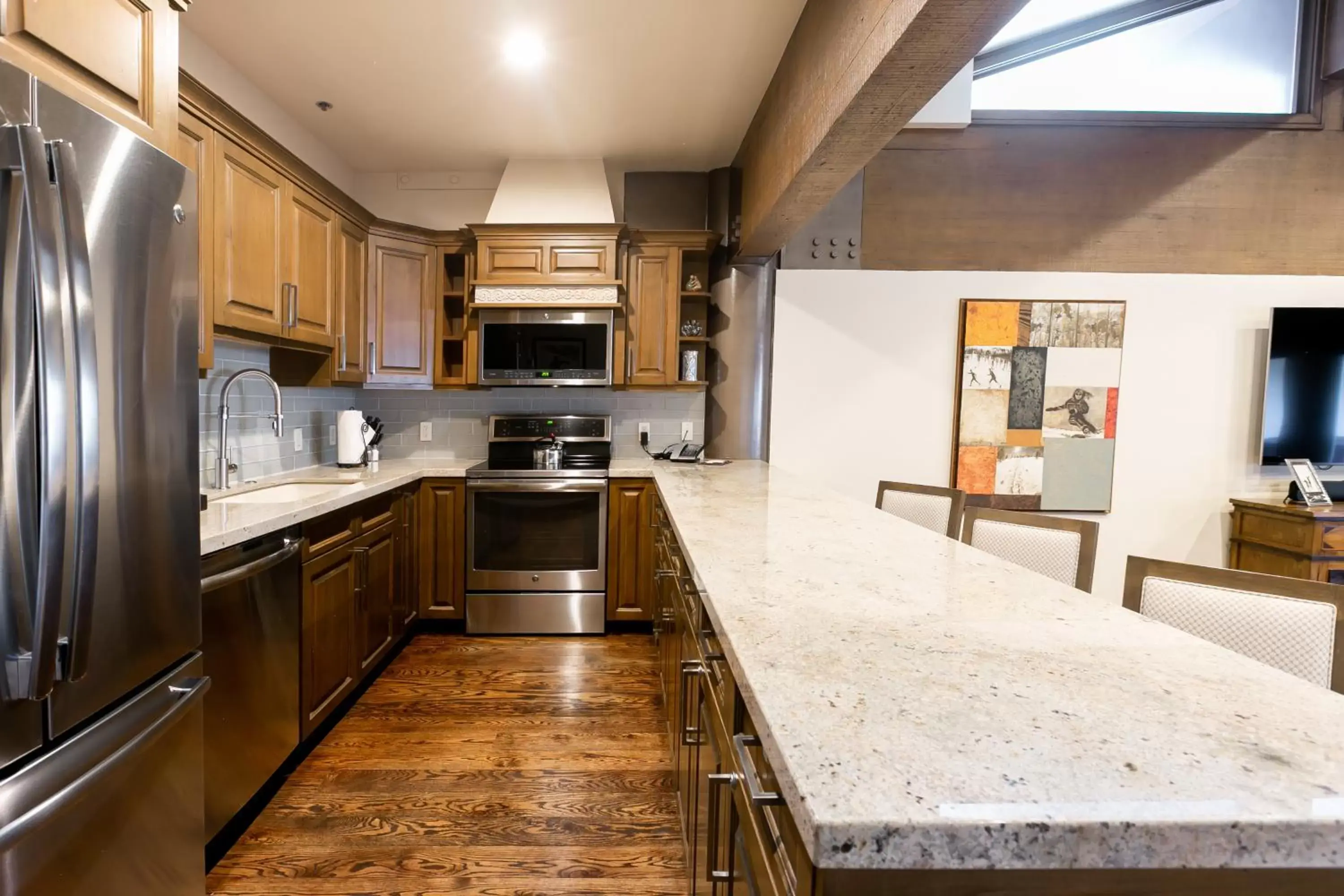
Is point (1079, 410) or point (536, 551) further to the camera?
point (1079, 410)

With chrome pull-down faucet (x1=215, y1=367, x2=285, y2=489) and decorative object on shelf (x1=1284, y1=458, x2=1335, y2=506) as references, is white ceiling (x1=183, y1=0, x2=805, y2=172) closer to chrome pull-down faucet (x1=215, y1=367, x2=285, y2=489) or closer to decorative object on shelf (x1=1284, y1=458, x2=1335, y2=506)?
chrome pull-down faucet (x1=215, y1=367, x2=285, y2=489)

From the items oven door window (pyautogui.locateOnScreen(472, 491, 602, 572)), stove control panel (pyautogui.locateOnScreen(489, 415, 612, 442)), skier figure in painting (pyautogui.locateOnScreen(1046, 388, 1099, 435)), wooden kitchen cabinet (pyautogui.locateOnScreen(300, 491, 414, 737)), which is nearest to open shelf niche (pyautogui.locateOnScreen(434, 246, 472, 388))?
stove control panel (pyautogui.locateOnScreen(489, 415, 612, 442))

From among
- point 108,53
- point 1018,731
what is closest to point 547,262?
point 108,53

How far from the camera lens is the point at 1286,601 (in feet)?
3.33

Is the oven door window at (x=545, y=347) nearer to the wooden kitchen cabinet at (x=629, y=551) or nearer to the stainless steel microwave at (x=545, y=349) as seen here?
the stainless steel microwave at (x=545, y=349)

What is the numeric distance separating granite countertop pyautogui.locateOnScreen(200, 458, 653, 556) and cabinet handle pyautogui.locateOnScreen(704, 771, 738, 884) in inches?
51.9

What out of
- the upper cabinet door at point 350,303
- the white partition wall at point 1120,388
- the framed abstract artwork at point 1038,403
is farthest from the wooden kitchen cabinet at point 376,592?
the framed abstract artwork at point 1038,403

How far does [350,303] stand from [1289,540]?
497 cm

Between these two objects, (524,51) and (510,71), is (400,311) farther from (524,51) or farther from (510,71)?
(524,51)

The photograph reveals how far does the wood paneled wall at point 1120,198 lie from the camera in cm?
330

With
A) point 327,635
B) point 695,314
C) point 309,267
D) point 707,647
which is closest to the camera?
Answer: point 707,647

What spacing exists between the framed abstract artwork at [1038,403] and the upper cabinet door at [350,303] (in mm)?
3299

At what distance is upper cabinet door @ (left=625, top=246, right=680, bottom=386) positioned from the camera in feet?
11.3

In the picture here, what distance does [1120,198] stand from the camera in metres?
3.32
